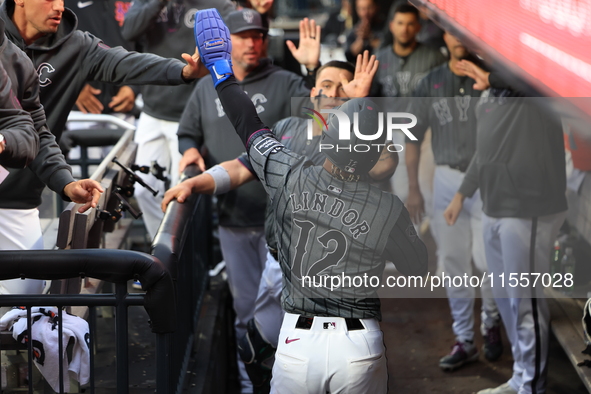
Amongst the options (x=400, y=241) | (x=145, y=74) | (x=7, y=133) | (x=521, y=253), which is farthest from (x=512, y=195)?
(x=7, y=133)

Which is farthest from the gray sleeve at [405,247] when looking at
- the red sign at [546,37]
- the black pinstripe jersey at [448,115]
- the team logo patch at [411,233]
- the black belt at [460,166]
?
the black belt at [460,166]

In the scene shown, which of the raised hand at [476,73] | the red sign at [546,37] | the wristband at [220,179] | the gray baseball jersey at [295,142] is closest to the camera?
the red sign at [546,37]

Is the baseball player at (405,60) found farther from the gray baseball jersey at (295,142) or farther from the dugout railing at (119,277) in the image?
the dugout railing at (119,277)

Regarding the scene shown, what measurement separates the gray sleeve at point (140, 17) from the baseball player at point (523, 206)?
2089 mm

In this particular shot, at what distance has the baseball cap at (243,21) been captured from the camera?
14.9ft

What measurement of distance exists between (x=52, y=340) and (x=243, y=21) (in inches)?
96.7

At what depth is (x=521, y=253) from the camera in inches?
167

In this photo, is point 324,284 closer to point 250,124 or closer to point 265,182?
point 265,182

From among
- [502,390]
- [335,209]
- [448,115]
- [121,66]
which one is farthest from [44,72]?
[502,390]

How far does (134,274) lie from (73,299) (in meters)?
0.22

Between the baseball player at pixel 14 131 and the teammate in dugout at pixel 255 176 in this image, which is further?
the teammate in dugout at pixel 255 176

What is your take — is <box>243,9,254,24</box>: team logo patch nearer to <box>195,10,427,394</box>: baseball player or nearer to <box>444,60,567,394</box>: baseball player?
<box>444,60,567,394</box>: baseball player

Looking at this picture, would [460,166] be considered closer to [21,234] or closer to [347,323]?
[347,323]

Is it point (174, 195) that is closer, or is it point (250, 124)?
point (250, 124)
